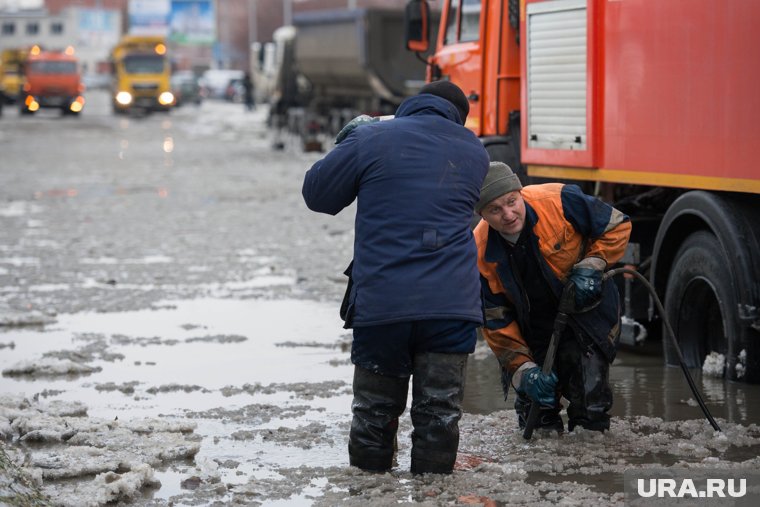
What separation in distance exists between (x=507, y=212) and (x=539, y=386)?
0.80 m

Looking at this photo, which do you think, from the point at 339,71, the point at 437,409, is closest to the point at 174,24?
the point at 339,71

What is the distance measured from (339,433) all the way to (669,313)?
2379mm

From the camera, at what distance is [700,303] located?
7914mm

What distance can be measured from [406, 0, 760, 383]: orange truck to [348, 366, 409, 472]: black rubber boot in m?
2.25

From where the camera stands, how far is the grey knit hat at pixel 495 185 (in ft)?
20.1

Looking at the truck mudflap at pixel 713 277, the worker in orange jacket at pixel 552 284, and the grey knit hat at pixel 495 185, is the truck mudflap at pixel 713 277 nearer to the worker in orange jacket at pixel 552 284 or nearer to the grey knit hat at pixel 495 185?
the worker in orange jacket at pixel 552 284

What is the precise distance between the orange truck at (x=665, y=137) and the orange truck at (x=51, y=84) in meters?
53.0

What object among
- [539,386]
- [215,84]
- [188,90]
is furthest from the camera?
[215,84]

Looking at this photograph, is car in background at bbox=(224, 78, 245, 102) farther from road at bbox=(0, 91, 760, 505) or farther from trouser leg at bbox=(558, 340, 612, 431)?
trouser leg at bbox=(558, 340, 612, 431)

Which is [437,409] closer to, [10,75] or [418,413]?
[418,413]

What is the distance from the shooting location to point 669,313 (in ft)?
26.6

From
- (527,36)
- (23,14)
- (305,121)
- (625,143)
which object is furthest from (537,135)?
(23,14)

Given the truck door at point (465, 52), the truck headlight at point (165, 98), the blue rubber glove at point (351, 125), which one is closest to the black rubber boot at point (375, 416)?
the blue rubber glove at point (351, 125)

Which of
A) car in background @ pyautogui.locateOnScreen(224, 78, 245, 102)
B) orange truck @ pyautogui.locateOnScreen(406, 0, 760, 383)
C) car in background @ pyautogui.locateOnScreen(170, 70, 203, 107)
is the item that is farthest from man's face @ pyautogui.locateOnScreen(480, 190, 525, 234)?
car in background @ pyautogui.locateOnScreen(224, 78, 245, 102)
